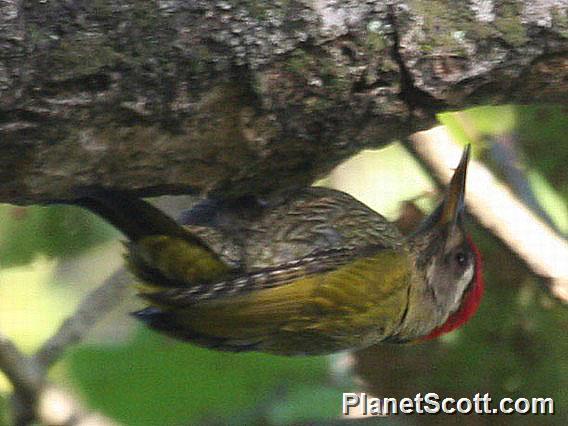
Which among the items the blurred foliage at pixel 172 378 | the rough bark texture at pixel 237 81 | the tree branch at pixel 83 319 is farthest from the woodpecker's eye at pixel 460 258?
the tree branch at pixel 83 319

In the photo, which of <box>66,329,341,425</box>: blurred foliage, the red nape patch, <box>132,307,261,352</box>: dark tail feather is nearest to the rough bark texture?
<box>132,307,261,352</box>: dark tail feather

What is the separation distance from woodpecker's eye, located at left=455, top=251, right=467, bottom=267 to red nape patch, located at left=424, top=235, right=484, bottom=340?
0.16 feet

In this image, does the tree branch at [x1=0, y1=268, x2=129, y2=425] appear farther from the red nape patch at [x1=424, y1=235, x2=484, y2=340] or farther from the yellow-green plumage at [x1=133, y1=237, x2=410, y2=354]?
the red nape patch at [x1=424, y1=235, x2=484, y2=340]

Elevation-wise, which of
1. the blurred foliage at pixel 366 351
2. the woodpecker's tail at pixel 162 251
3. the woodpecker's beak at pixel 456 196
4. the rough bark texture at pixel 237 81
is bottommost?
the blurred foliage at pixel 366 351

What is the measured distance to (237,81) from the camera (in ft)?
8.41

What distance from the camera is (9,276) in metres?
4.81

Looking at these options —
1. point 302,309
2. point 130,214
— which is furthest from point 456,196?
point 130,214

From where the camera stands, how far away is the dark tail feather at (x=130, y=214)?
9.18 ft

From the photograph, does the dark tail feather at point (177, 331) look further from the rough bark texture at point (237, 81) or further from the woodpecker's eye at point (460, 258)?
the woodpecker's eye at point (460, 258)

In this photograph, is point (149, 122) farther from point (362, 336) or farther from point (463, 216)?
point (463, 216)

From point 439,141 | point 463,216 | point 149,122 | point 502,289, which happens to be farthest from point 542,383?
point 149,122

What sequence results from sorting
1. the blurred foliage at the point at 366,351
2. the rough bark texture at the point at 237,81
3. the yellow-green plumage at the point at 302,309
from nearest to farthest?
the rough bark texture at the point at 237,81 < the yellow-green plumage at the point at 302,309 < the blurred foliage at the point at 366,351

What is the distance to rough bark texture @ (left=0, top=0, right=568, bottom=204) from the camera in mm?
2254

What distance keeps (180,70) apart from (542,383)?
2.10 m
